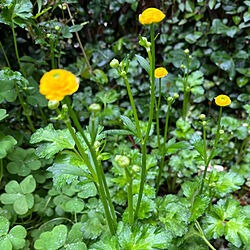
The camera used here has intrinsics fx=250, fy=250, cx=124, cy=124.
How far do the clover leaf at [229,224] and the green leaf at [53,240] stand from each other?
0.73 m

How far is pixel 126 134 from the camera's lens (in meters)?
1.08

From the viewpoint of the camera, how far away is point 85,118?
212 centimetres

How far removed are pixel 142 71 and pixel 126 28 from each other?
0.40 metres

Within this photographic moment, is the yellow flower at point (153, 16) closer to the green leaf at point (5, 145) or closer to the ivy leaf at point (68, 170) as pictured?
the ivy leaf at point (68, 170)

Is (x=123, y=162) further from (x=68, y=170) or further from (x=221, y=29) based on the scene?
(x=221, y=29)

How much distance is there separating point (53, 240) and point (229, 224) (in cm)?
89

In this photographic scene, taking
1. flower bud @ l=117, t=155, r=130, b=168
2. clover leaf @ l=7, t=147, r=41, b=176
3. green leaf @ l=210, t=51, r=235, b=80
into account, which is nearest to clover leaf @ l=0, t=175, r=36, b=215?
clover leaf @ l=7, t=147, r=41, b=176

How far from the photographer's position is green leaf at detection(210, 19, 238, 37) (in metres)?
1.91

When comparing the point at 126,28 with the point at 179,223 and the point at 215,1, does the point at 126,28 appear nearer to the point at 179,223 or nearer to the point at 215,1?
the point at 215,1

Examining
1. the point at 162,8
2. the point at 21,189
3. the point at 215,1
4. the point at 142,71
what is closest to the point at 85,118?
the point at 142,71

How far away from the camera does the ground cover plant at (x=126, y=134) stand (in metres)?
1.18

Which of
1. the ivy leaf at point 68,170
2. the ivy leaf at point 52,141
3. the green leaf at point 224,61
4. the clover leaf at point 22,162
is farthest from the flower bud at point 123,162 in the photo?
the green leaf at point 224,61

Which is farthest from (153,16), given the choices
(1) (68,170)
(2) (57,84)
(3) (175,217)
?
(3) (175,217)

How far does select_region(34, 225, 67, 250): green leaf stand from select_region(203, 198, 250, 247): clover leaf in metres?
0.73
